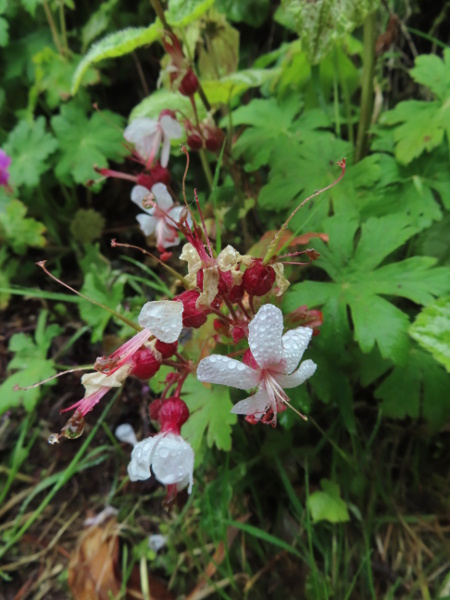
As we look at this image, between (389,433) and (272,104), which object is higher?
(272,104)

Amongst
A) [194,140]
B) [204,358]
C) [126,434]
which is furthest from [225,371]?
[126,434]

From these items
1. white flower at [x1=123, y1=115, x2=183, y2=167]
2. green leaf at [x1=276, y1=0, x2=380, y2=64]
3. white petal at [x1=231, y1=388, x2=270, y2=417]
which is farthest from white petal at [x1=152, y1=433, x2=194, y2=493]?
green leaf at [x1=276, y1=0, x2=380, y2=64]

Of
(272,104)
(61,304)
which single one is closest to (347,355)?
(272,104)

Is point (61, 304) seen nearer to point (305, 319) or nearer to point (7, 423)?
point (7, 423)

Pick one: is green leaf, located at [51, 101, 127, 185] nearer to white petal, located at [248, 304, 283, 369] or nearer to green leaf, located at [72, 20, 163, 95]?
green leaf, located at [72, 20, 163, 95]

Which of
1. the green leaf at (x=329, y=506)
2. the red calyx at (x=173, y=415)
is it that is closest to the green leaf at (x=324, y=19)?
the red calyx at (x=173, y=415)

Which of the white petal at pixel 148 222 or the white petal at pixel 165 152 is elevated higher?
the white petal at pixel 165 152

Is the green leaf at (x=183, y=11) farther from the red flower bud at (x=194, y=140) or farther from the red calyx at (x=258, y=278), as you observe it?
the red calyx at (x=258, y=278)
